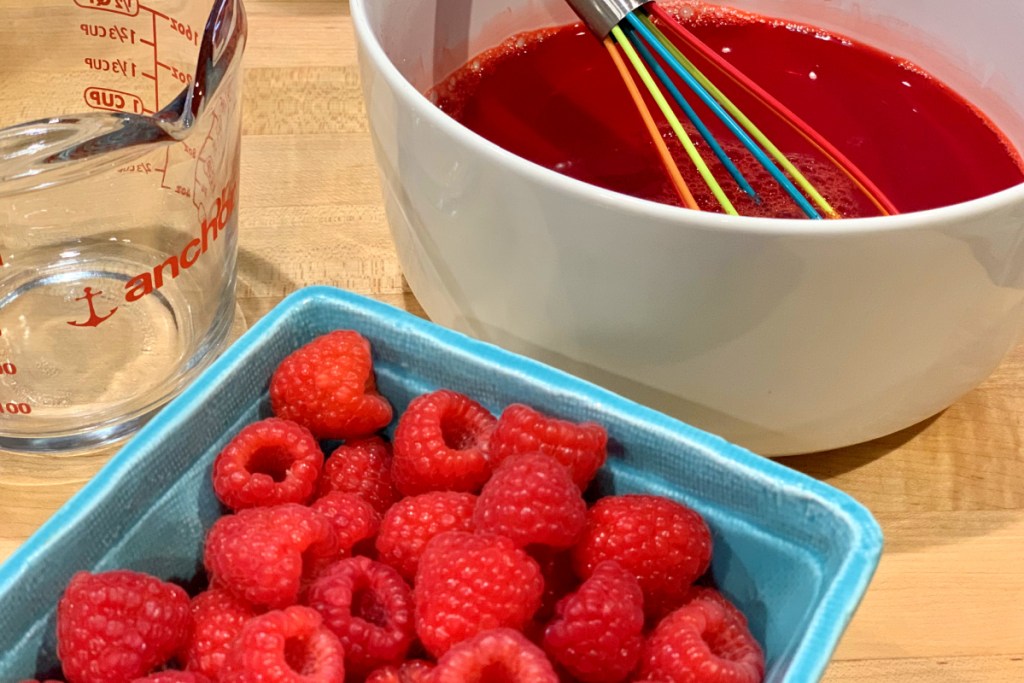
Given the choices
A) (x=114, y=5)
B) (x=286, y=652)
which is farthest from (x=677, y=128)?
(x=114, y=5)

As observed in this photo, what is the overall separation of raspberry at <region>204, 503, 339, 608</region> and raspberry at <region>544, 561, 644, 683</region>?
0.11 metres

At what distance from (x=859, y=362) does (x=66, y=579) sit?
0.38 meters

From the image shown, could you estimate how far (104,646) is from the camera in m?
0.42

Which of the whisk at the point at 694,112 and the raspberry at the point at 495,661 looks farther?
the whisk at the point at 694,112

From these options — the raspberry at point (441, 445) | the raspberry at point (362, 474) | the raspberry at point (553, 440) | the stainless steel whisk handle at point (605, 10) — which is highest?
the stainless steel whisk handle at point (605, 10)

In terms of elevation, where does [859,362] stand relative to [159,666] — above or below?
above

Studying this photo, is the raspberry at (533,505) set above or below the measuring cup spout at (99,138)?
below

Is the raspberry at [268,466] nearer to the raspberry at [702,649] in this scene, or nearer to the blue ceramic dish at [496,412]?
the blue ceramic dish at [496,412]

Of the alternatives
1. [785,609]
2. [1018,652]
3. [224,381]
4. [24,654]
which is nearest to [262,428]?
[224,381]

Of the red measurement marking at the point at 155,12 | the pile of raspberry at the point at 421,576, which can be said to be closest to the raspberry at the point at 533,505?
the pile of raspberry at the point at 421,576

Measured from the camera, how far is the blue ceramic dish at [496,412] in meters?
0.43

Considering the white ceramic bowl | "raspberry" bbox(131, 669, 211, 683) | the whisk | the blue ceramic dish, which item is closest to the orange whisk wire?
the whisk

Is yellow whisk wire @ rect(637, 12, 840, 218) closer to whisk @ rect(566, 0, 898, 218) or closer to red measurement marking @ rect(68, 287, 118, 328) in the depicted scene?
whisk @ rect(566, 0, 898, 218)

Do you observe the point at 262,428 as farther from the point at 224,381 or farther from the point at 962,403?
the point at 962,403
